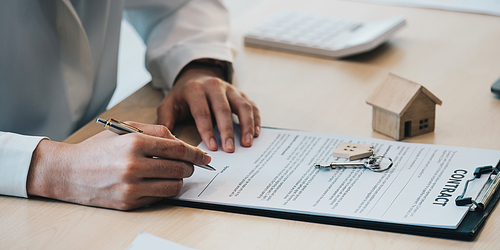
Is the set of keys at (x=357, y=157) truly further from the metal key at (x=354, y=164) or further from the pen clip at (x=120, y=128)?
the pen clip at (x=120, y=128)

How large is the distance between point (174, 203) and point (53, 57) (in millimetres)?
501

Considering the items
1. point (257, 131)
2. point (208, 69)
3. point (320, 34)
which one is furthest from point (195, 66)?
point (320, 34)

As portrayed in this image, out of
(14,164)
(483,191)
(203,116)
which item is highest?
(483,191)

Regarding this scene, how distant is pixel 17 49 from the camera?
0.92 m

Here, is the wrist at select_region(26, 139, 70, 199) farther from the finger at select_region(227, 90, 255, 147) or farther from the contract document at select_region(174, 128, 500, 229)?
the finger at select_region(227, 90, 255, 147)

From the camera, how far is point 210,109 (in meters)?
0.90

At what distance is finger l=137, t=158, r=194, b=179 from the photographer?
2.10ft

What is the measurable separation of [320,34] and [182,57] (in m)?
0.42

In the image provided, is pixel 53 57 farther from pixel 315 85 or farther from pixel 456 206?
pixel 456 206

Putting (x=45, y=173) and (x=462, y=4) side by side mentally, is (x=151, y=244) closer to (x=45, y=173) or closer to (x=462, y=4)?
(x=45, y=173)

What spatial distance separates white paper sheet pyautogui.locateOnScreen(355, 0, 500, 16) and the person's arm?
658mm

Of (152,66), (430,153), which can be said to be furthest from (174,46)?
(430,153)

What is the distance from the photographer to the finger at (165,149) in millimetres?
646

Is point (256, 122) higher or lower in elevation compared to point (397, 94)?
lower
